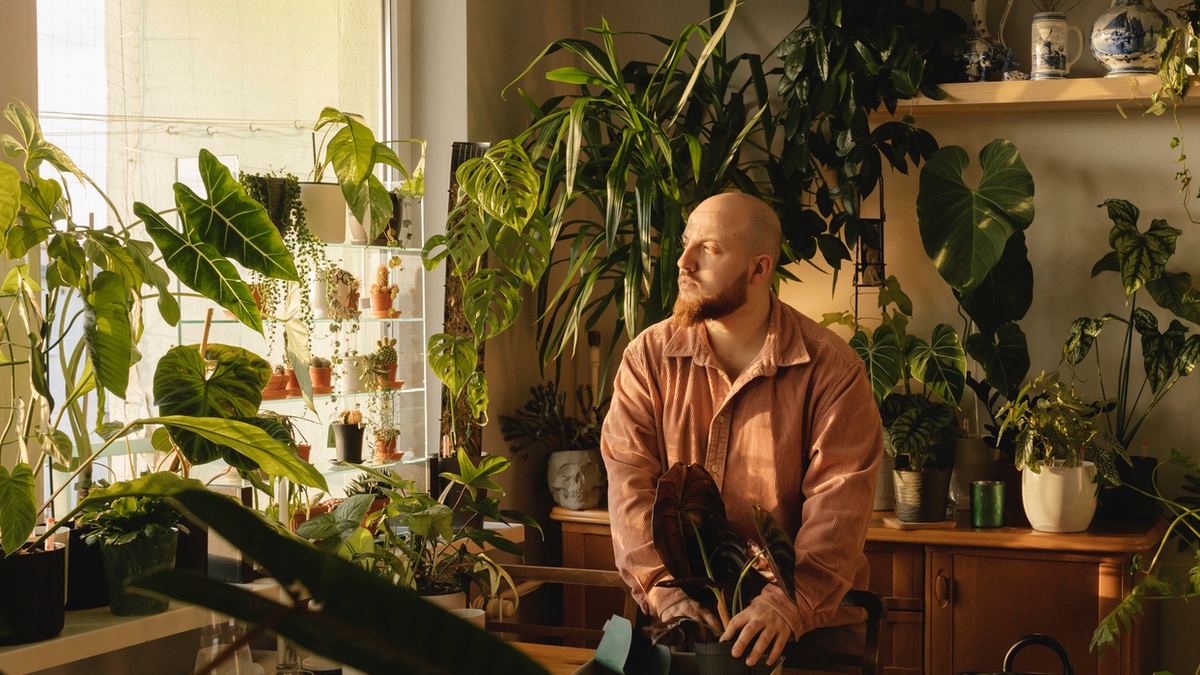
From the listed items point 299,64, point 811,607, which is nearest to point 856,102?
point 299,64

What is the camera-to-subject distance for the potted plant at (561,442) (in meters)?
3.65

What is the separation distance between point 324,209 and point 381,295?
14.7 inches

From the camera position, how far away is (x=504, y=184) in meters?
2.96

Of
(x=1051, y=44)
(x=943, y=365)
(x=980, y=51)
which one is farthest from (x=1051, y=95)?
(x=943, y=365)

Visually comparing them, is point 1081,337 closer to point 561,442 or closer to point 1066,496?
point 1066,496

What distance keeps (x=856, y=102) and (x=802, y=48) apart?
26 cm

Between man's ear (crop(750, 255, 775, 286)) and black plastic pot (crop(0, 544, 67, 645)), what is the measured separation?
1469 millimetres

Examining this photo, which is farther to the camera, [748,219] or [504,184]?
[504,184]

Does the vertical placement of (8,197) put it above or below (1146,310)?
above

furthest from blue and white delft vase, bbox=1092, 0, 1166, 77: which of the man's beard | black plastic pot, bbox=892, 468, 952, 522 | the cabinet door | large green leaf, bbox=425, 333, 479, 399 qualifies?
large green leaf, bbox=425, 333, 479, 399

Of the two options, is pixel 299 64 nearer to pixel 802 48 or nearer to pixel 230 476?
pixel 230 476

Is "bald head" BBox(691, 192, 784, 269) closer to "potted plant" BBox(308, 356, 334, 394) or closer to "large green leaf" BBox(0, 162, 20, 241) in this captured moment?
"potted plant" BBox(308, 356, 334, 394)

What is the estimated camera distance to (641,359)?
2.47 metres

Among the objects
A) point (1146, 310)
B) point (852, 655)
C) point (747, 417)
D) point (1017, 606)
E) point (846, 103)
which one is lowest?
point (1017, 606)
